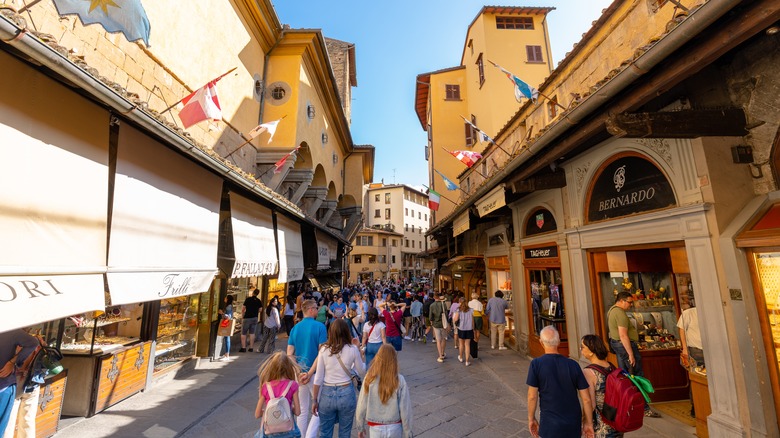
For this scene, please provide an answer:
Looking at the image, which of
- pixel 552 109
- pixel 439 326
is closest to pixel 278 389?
pixel 439 326

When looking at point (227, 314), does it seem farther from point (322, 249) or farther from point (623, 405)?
point (623, 405)

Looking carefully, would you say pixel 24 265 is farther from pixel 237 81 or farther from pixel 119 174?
pixel 237 81

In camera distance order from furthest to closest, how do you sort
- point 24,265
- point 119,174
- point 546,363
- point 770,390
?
point 119,174
point 770,390
point 546,363
point 24,265

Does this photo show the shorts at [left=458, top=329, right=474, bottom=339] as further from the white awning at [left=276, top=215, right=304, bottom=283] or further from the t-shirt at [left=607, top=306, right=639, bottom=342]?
the white awning at [left=276, top=215, right=304, bottom=283]

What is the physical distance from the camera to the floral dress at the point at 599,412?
10.1 feet

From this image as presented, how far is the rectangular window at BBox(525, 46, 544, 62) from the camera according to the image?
677 inches

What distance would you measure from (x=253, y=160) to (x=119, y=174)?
8291mm

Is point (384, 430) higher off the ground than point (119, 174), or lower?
lower

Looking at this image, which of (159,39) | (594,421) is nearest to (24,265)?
(594,421)

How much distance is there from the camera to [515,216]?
9.46m

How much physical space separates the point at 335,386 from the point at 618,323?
461cm

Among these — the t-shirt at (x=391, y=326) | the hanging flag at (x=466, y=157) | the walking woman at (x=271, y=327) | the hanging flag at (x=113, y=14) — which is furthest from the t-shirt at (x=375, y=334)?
the hanging flag at (x=466, y=157)

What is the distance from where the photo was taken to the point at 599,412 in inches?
121

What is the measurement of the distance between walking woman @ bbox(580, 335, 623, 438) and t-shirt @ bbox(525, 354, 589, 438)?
7.6 inches
